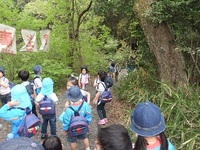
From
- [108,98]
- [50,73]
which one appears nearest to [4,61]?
[50,73]

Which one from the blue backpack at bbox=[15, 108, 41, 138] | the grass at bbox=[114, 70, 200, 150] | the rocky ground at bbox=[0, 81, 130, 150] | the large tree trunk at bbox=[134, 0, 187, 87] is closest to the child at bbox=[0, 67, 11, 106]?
the rocky ground at bbox=[0, 81, 130, 150]

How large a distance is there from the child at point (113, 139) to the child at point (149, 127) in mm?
202

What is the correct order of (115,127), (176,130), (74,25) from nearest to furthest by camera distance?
(115,127), (176,130), (74,25)

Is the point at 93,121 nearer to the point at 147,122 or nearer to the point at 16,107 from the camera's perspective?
the point at 16,107

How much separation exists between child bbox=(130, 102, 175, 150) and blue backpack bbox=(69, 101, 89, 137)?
6.14ft

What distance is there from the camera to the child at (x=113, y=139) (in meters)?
2.10

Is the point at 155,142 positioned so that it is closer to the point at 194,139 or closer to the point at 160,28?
the point at 194,139

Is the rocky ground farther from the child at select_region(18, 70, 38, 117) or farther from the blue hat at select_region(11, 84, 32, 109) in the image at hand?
the blue hat at select_region(11, 84, 32, 109)

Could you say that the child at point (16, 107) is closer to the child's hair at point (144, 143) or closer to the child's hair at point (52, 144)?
the child's hair at point (52, 144)

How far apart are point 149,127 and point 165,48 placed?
3.72 meters

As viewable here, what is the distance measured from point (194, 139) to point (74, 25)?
30.2 ft

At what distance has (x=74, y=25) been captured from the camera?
11875mm

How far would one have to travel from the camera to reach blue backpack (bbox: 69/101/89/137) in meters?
4.10

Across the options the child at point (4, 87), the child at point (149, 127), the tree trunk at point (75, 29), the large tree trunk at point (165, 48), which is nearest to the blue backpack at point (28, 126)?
the child at point (149, 127)
